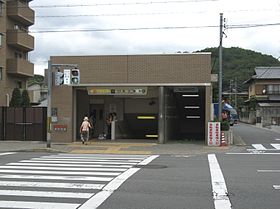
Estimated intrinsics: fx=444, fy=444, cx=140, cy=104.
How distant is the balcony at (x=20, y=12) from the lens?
4497cm

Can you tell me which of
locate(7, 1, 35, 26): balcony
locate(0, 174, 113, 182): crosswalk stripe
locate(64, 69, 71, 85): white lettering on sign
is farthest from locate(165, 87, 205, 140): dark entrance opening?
locate(7, 1, 35, 26): balcony

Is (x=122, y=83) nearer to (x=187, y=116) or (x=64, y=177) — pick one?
(x=187, y=116)

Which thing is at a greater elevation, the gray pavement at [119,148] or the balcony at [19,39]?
the balcony at [19,39]

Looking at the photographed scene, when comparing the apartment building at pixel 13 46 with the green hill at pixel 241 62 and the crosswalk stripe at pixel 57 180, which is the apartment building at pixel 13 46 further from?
the crosswalk stripe at pixel 57 180

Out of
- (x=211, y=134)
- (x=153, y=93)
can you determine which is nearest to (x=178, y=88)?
(x=153, y=93)

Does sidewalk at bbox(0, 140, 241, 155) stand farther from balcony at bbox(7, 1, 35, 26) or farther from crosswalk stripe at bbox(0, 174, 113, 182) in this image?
balcony at bbox(7, 1, 35, 26)

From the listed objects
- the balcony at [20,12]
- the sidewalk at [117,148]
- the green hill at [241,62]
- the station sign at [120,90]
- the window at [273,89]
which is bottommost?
the sidewalk at [117,148]

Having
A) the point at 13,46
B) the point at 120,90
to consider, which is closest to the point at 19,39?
the point at 13,46

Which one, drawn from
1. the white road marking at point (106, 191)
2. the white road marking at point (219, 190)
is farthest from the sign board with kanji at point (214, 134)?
the white road marking at point (106, 191)

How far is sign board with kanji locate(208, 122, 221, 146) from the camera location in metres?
25.5

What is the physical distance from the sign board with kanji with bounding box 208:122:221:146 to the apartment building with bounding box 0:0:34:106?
24.1m

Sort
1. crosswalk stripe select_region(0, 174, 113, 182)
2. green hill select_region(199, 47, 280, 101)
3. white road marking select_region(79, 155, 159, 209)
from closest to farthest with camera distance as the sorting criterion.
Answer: white road marking select_region(79, 155, 159, 209) < crosswalk stripe select_region(0, 174, 113, 182) < green hill select_region(199, 47, 280, 101)

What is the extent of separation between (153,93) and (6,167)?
52.0 ft

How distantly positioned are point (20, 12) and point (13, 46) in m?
3.55
